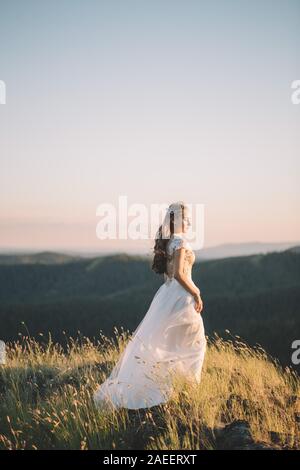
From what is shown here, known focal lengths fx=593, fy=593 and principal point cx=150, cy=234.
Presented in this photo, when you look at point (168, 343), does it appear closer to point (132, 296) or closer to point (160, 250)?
point (160, 250)

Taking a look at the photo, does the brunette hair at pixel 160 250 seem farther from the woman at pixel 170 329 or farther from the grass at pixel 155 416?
the grass at pixel 155 416

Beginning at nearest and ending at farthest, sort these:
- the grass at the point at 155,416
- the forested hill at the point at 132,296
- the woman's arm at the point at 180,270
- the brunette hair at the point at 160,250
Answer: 1. the grass at the point at 155,416
2. the woman's arm at the point at 180,270
3. the brunette hair at the point at 160,250
4. the forested hill at the point at 132,296

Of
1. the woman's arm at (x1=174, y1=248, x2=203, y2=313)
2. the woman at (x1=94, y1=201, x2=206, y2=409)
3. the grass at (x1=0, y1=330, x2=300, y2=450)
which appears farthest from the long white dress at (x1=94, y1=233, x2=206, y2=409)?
the grass at (x1=0, y1=330, x2=300, y2=450)

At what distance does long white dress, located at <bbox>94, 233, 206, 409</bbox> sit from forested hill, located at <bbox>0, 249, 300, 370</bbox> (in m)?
38.3

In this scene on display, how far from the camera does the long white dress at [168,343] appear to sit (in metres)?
8.00

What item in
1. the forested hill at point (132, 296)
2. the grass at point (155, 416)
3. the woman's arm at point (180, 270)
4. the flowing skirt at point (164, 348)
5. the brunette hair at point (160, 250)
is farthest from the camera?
the forested hill at point (132, 296)

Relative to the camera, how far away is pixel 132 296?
9938 centimetres

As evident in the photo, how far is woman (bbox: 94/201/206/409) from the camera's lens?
8.03 meters

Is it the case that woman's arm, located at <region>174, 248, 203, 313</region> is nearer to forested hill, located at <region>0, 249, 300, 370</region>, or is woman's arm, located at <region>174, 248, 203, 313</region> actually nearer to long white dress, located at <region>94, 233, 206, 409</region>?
long white dress, located at <region>94, 233, 206, 409</region>

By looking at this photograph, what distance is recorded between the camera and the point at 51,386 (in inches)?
380

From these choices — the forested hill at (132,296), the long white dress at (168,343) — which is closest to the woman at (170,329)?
the long white dress at (168,343)

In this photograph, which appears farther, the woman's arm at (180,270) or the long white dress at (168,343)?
the woman's arm at (180,270)

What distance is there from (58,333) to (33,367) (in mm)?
65606

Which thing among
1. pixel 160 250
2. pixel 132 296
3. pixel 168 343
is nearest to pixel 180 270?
pixel 160 250
